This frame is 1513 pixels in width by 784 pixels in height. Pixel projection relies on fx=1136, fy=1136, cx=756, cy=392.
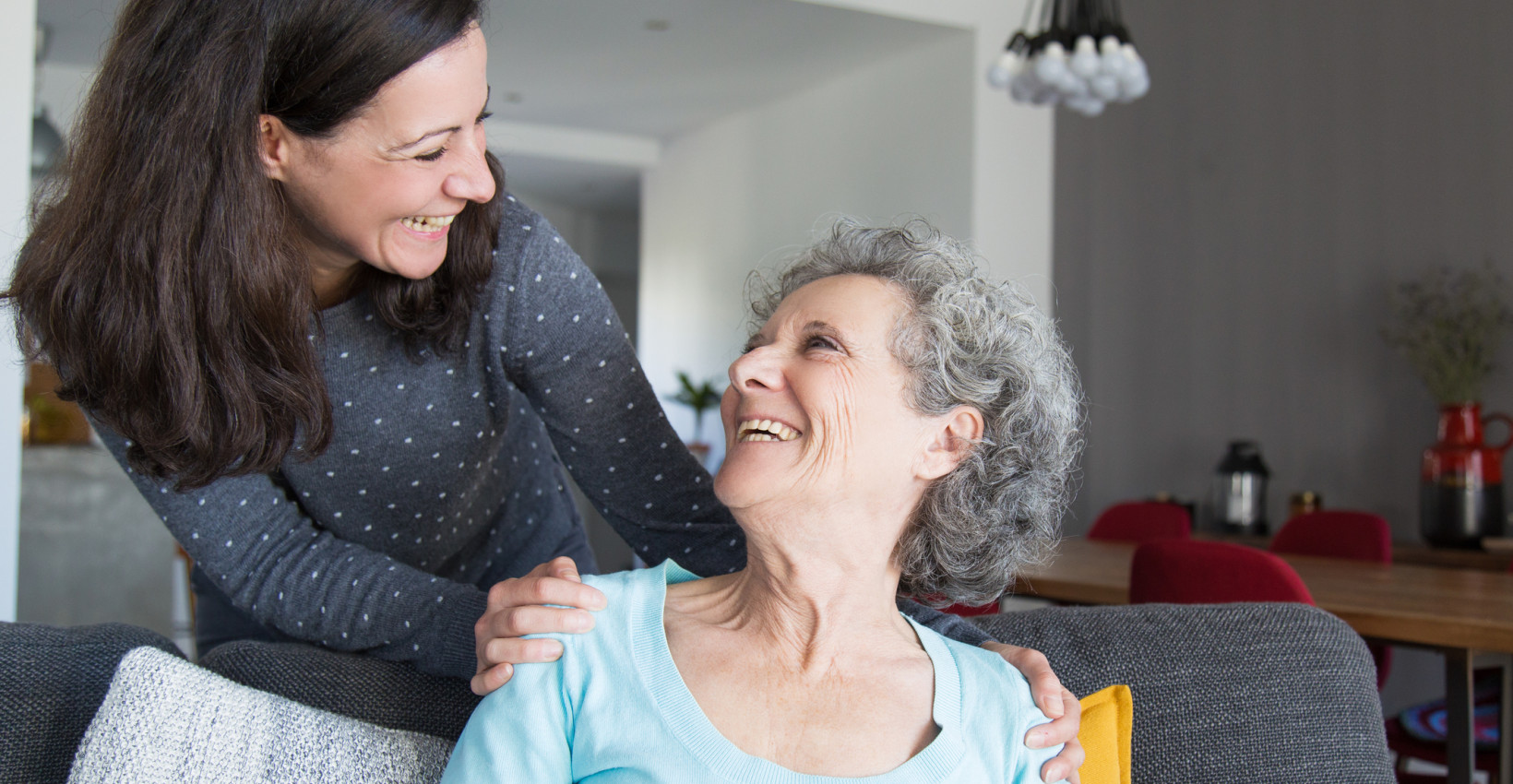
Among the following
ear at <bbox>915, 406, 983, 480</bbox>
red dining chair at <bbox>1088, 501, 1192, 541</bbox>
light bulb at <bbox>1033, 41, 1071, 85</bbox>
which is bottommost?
red dining chair at <bbox>1088, 501, 1192, 541</bbox>

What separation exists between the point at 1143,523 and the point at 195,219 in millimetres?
3639

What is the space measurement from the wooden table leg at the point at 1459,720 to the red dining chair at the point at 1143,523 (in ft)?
5.57

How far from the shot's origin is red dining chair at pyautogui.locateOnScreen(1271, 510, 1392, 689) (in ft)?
11.2

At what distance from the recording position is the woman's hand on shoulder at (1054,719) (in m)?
1.12

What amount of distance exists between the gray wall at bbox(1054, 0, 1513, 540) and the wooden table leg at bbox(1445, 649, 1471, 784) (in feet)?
6.78

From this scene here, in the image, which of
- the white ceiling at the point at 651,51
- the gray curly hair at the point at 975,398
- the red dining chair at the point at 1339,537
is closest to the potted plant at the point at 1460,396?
the red dining chair at the point at 1339,537

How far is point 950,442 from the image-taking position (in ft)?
4.01

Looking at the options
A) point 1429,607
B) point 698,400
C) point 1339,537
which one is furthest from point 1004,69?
point 698,400

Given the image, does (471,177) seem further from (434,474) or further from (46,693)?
(46,693)

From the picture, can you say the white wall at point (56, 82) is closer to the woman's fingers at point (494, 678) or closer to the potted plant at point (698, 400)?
the potted plant at point (698, 400)

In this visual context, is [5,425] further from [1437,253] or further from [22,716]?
[1437,253]

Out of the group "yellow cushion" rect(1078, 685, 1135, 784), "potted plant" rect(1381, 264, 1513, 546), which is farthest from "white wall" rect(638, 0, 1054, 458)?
"yellow cushion" rect(1078, 685, 1135, 784)

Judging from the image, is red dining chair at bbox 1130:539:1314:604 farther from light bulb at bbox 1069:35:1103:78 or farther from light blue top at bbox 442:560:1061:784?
light bulb at bbox 1069:35:1103:78

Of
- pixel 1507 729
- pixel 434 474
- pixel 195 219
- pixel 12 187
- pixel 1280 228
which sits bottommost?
pixel 1507 729
